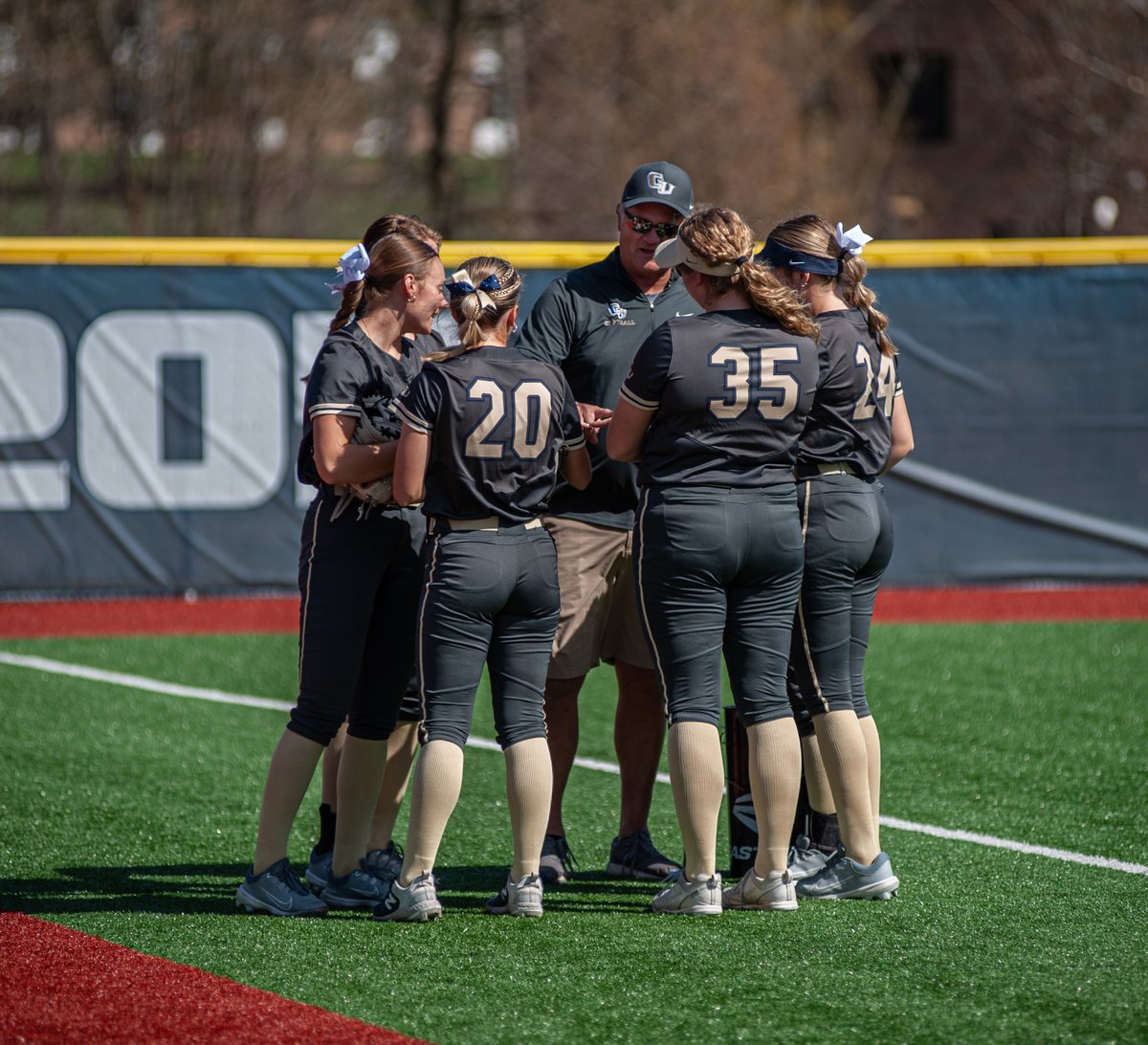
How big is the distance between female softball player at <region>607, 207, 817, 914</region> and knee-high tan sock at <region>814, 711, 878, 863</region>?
0.23 metres

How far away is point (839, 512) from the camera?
→ 475cm

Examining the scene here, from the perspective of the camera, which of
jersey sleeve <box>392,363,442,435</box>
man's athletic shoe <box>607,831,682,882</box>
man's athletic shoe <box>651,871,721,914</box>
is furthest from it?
man's athletic shoe <box>607,831,682,882</box>

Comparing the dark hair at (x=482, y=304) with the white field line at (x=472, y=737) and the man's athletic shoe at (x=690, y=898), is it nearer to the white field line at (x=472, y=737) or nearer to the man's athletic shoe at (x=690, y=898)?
the man's athletic shoe at (x=690, y=898)

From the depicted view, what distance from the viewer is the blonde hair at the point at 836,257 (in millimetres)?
4762

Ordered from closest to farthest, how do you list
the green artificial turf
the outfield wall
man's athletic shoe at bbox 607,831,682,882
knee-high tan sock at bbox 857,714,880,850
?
the green artificial turf
knee-high tan sock at bbox 857,714,880,850
man's athletic shoe at bbox 607,831,682,882
the outfield wall

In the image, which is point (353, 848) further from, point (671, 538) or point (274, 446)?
point (274, 446)

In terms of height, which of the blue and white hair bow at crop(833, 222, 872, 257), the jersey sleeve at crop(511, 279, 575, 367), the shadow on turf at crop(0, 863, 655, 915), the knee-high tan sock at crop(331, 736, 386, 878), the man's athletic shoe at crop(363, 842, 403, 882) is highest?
the blue and white hair bow at crop(833, 222, 872, 257)

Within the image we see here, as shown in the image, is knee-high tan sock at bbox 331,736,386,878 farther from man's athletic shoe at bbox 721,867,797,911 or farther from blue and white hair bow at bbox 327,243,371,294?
blue and white hair bow at bbox 327,243,371,294

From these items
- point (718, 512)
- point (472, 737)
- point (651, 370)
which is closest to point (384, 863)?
point (718, 512)

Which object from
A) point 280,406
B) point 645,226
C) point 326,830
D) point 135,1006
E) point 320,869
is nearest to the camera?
point 135,1006

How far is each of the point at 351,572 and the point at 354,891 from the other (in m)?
1.02

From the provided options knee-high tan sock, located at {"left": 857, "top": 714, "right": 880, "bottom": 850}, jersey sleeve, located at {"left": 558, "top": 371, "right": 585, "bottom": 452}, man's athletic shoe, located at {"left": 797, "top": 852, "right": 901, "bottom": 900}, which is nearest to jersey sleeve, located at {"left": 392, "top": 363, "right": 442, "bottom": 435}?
jersey sleeve, located at {"left": 558, "top": 371, "right": 585, "bottom": 452}

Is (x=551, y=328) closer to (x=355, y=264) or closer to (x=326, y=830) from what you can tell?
(x=355, y=264)

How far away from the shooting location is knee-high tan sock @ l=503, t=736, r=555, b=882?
176 inches
